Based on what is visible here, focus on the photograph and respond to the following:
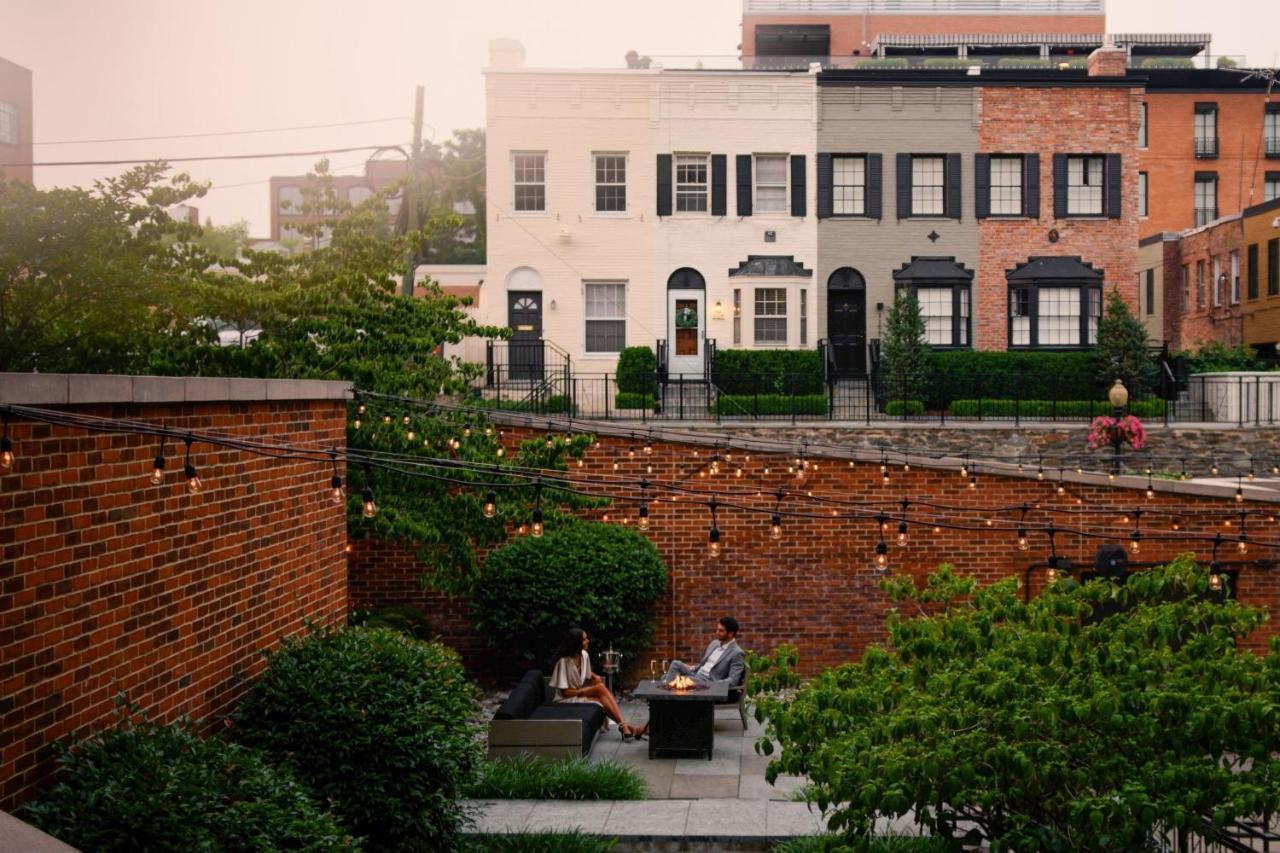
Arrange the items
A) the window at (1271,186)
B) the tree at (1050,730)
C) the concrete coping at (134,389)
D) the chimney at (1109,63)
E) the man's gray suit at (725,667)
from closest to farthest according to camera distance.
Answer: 1. the concrete coping at (134,389)
2. the tree at (1050,730)
3. the man's gray suit at (725,667)
4. the chimney at (1109,63)
5. the window at (1271,186)

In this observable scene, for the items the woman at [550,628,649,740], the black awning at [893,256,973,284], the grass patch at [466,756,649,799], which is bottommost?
the grass patch at [466,756,649,799]

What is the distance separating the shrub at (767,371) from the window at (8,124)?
36.7 m

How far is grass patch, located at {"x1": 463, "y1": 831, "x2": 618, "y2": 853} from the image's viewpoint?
Result: 10711 millimetres

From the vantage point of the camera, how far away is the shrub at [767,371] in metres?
30.2

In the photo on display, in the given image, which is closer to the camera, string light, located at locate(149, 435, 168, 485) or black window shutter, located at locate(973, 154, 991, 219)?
string light, located at locate(149, 435, 168, 485)

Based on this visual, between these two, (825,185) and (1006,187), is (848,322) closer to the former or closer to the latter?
(825,185)

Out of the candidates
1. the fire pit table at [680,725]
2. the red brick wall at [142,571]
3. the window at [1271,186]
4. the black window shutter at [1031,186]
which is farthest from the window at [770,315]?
the window at [1271,186]

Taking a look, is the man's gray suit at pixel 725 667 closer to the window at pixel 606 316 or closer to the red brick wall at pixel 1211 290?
the window at pixel 606 316

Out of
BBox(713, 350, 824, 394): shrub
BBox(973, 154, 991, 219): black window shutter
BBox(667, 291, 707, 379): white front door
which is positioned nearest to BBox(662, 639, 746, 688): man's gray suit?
BBox(713, 350, 824, 394): shrub

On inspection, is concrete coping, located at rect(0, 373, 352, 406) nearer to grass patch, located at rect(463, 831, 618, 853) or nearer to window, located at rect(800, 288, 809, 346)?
grass patch, located at rect(463, 831, 618, 853)

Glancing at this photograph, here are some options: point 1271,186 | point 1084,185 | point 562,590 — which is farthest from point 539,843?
point 1271,186

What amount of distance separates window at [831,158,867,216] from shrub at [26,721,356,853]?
26.7 metres

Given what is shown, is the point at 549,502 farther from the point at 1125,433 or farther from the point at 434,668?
the point at 1125,433

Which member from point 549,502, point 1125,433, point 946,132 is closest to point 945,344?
point 946,132
